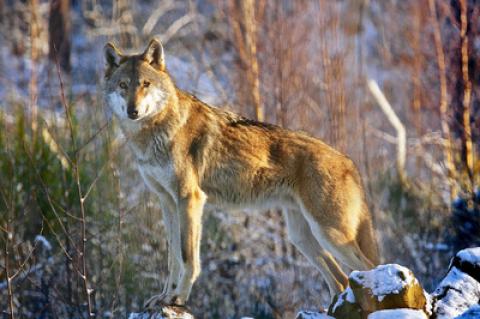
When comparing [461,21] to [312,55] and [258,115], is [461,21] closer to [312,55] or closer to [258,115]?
[258,115]

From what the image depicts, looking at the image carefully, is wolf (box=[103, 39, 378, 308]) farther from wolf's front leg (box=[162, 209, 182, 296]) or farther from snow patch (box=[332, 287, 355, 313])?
snow patch (box=[332, 287, 355, 313])

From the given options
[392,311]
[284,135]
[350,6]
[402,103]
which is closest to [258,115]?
[284,135]

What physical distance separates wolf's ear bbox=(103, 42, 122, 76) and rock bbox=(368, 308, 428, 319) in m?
2.89

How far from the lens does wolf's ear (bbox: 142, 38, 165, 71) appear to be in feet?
18.3

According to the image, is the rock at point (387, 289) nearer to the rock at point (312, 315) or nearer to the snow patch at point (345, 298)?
the snow patch at point (345, 298)

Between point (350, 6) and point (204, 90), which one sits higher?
point (350, 6)

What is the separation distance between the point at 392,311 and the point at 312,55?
8829mm

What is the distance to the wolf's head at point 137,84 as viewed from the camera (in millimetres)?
5234

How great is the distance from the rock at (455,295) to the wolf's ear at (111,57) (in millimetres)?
3013

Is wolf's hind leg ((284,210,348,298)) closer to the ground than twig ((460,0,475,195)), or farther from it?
closer to the ground

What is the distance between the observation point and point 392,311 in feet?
13.1

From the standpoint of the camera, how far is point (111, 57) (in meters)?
5.59

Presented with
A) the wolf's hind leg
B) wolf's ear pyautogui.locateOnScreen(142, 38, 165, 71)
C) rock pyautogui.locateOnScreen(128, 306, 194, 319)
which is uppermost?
wolf's ear pyautogui.locateOnScreen(142, 38, 165, 71)

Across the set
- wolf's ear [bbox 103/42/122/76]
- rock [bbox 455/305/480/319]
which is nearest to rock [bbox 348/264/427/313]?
rock [bbox 455/305/480/319]
